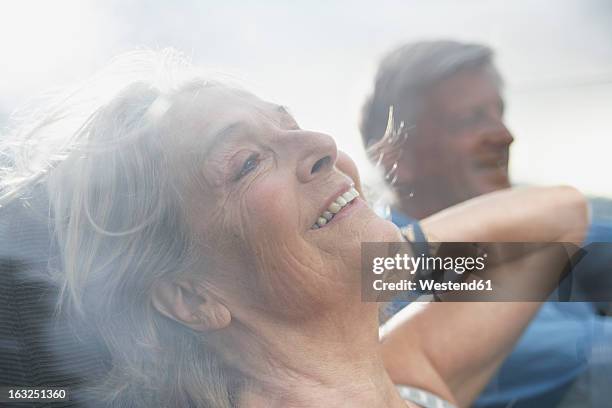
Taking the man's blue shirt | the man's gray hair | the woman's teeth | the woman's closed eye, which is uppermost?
the man's gray hair

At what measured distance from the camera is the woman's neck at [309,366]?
4.61ft

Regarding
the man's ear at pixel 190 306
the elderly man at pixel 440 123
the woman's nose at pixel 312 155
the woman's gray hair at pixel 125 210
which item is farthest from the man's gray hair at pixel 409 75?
the man's ear at pixel 190 306

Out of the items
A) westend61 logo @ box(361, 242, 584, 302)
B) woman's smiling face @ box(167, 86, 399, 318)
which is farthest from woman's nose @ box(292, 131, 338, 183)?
westend61 logo @ box(361, 242, 584, 302)

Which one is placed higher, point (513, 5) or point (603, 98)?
point (513, 5)

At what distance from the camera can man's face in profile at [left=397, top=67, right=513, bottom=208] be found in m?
1.40

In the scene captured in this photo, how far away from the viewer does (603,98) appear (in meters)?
1.39

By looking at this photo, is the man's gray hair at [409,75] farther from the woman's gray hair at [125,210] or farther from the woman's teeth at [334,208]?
the woman's gray hair at [125,210]

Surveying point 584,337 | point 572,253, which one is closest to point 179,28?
point 572,253

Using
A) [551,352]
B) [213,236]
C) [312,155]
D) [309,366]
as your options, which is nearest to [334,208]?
[312,155]

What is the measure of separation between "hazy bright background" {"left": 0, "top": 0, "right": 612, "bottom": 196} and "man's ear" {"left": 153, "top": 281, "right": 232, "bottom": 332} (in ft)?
1.43

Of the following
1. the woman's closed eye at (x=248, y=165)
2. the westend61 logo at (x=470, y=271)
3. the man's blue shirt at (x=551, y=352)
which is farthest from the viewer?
A: the man's blue shirt at (x=551, y=352)

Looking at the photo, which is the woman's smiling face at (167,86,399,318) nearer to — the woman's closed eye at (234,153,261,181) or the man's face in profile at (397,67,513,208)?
the woman's closed eye at (234,153,261,181)

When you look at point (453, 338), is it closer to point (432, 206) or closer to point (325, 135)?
point (432, 206)

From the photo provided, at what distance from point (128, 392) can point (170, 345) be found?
151 millimetres
